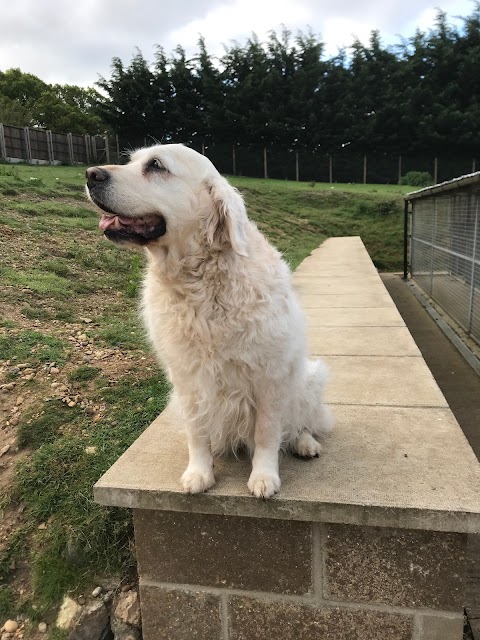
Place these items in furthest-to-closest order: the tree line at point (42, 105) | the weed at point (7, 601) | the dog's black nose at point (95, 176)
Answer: the tree line at point (42, 105) → the weed at point (7, 601) → the dog's black nose at point (95, 176)

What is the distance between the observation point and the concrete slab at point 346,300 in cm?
623

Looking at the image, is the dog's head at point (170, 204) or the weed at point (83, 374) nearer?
the dog's head at point (170, 204)

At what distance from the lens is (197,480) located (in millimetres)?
2121

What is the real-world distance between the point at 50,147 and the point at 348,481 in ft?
87.3

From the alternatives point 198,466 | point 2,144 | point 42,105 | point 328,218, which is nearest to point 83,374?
point 198,466

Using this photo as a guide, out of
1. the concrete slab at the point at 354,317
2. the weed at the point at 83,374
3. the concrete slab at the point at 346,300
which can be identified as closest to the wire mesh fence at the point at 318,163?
the concrete slab at the point at 346,300

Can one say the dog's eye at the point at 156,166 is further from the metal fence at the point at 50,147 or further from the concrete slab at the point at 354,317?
the metal fence at the point at 50,147

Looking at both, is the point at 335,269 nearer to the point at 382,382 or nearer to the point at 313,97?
the point at 382,382

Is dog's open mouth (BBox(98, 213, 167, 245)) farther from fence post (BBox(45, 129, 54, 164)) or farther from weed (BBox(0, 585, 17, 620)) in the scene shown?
fence post (BBox(45, 129, 54, 164))

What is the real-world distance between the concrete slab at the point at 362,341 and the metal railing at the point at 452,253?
5.72 feet

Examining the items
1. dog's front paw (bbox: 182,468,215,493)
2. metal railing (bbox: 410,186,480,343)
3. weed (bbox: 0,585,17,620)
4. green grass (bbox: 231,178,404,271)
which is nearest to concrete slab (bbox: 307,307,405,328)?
metal railing (bbox: 410,186,480,343)

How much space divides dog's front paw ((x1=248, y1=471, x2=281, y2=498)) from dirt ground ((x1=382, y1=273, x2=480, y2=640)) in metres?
1.23

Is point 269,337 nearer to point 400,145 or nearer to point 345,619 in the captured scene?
point 345,619

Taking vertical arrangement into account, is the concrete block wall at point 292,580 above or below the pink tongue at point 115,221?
below
